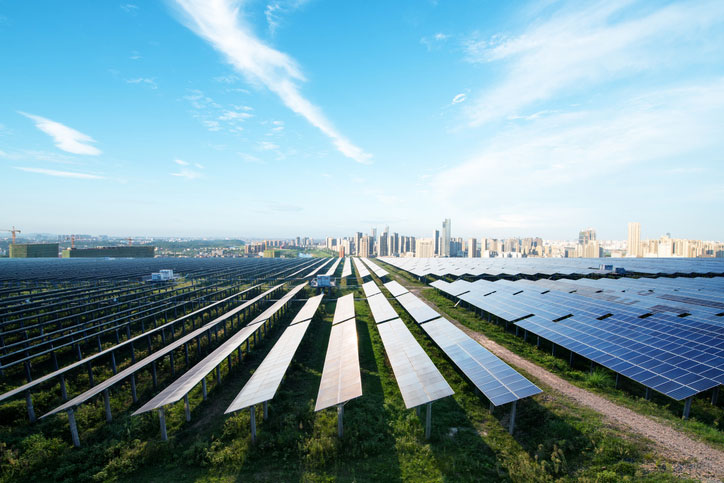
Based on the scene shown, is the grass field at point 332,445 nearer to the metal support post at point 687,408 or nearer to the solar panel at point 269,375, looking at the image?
the solar panel at point 269,375

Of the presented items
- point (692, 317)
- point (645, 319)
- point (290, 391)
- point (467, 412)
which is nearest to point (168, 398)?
point (290, 391)

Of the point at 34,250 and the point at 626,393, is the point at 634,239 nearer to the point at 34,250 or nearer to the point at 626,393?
the point at 626,393

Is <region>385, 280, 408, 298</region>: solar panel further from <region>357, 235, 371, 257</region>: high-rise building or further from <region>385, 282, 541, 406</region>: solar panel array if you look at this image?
<region>357, 235, 371, 257</region>: high-rise building

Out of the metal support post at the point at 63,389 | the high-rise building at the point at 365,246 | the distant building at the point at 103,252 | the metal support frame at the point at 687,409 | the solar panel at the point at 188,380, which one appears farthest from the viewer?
the high-rise building at the point at 365,246

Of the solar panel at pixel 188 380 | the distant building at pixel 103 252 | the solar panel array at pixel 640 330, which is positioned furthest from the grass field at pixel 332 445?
the distant building at pixel 103 252

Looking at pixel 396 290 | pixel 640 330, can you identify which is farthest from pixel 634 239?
pixel 640 330

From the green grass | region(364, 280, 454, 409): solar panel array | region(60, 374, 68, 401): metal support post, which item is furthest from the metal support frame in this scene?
region(60, 374, 68, 401): metal support post
